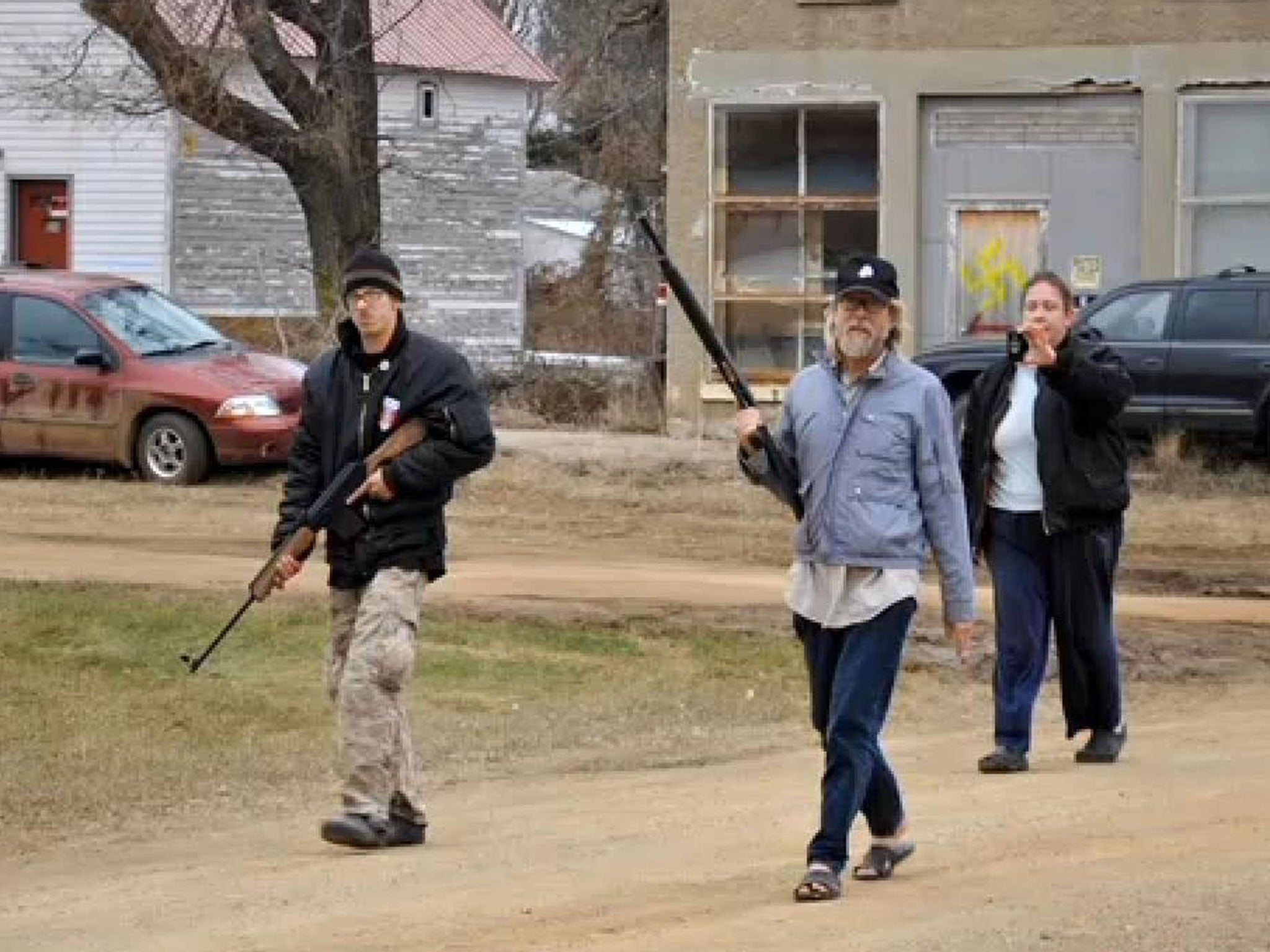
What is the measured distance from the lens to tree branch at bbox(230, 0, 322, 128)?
24.2m

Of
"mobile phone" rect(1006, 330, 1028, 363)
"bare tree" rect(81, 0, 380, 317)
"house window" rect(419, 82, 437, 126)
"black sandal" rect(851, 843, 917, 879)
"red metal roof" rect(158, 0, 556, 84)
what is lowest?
"black sandal" rect(851, 843, 917, 879)

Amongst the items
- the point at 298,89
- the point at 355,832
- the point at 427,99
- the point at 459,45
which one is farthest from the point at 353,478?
the point at 459,45

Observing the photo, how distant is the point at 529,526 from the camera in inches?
795

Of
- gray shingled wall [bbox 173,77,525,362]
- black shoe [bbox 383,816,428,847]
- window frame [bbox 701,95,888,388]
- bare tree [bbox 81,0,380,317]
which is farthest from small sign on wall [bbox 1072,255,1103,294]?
black shoe [bbox 383,816,428,847]

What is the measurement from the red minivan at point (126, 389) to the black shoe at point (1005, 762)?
35.2ft

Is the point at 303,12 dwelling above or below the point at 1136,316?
above

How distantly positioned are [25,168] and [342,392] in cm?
3201

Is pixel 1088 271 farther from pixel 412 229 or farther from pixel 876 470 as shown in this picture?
pixel 412 229

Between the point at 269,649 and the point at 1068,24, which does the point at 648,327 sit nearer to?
the point at 1068,24

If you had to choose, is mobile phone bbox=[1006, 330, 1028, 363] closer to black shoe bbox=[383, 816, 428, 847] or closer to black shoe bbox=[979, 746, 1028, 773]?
black shoe bbox=[979, 746, 1028, 773]

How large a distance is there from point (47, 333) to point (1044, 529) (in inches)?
483

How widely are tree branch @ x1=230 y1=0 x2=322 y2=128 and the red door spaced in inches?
621

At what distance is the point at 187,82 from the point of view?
24109mm

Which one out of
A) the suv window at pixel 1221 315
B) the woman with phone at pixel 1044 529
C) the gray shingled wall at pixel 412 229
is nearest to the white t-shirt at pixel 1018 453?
the woman with phone at pixel 1044 529
